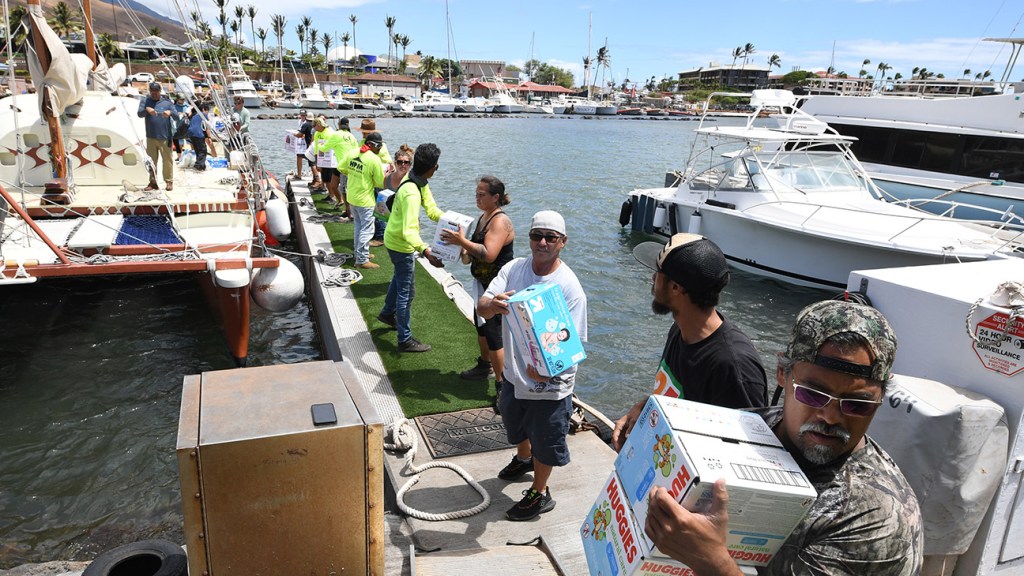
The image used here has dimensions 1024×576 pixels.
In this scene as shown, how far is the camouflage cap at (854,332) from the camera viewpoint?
1.63 meters

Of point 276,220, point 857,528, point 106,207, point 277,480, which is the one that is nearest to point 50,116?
point 106,207

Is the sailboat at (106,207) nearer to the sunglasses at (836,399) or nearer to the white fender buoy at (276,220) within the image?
the white fender buoy at (276,220)

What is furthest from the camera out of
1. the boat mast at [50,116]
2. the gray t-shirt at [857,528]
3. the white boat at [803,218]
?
the white boat at [803,218]

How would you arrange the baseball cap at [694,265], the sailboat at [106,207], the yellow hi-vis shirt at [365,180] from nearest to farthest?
the baseball cap at [694,265], the sailboat at [106,207], the yellow hi-vis shirt at [365,180]

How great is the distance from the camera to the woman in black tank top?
505cm

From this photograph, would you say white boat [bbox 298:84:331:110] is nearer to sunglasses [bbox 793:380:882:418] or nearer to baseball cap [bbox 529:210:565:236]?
baseball cap [bbox 529:210:565:236]

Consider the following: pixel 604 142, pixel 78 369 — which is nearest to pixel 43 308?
pixel 78 369

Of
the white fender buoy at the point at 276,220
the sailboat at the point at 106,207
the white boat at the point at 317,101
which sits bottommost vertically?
the white fender buoy at the point at 276,220

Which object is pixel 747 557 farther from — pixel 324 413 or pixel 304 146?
pixel 304 146

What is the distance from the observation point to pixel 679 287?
2.69 metres

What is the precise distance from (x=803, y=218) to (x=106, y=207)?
37.8 feet

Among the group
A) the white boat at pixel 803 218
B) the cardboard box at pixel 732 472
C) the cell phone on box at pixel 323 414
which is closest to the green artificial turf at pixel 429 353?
the cell phone on box at pixel 323 414

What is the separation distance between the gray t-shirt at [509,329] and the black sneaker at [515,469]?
88cm

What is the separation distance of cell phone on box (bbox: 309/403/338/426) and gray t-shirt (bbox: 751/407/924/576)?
161cm
